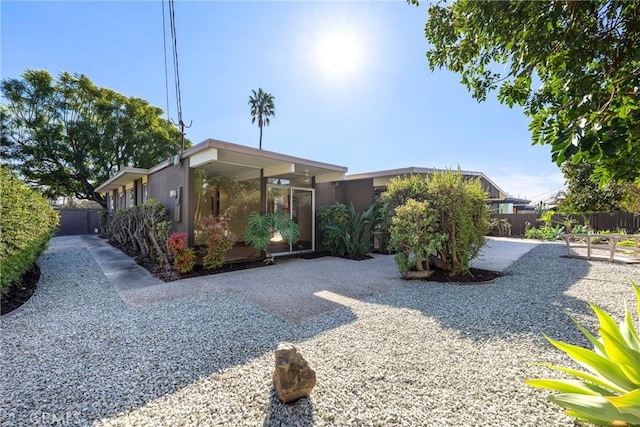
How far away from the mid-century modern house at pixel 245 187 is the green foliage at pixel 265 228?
516mm

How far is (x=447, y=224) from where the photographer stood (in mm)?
5926

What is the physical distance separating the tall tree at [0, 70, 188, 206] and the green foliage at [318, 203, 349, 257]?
722 inches

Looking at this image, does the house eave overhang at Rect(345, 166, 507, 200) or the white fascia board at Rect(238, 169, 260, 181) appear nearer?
the white fascia board at Rect(238, 169, 260, 181)

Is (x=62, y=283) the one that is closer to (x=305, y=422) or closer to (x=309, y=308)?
(x=309, y=308)

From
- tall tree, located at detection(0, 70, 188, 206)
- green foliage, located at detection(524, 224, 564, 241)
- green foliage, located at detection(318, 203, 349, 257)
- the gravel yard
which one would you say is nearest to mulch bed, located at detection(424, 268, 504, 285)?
the gravel yard

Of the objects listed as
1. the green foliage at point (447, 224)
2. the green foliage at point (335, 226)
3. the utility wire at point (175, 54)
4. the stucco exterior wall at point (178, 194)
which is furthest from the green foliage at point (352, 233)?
the utility wire at point (175, 54)

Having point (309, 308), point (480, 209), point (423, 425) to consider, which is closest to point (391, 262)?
point (480, 209)

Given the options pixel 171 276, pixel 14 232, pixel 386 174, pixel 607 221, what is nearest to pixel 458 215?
pixel 386 174

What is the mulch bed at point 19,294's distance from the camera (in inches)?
167

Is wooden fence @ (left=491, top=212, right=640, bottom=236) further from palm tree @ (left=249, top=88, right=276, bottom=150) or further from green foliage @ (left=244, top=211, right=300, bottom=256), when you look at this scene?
palm tree @ (left=249, top=88, right=276, bottom=150)

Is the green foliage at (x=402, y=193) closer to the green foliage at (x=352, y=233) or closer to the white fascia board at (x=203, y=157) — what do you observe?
the green foliage at (x=352, y=233)

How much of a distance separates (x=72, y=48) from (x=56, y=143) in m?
15.2

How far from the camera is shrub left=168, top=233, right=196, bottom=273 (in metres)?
6.42

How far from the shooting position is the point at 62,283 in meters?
5.72
